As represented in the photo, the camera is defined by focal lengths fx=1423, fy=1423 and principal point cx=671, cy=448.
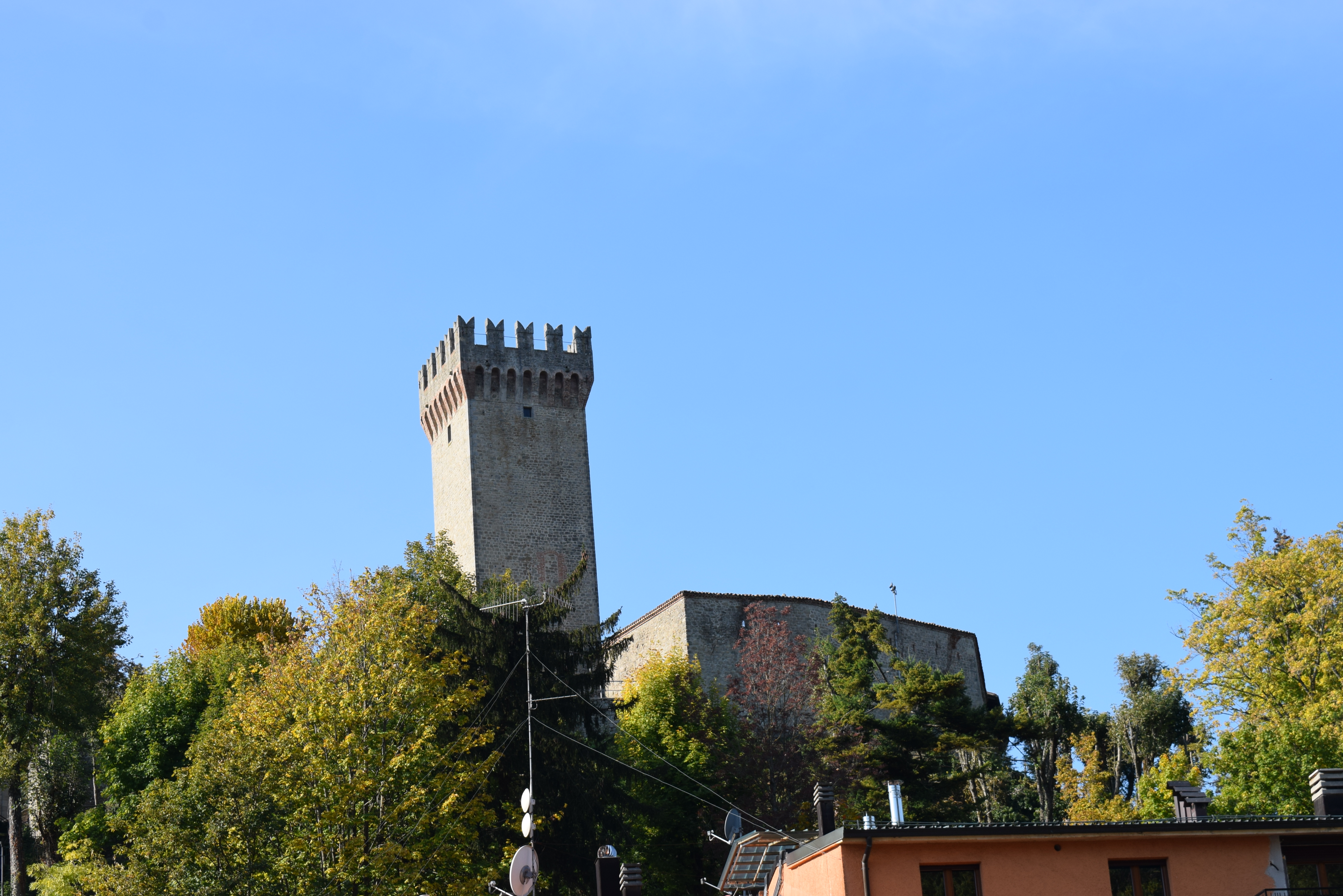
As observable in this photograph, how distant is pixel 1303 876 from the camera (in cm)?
2244

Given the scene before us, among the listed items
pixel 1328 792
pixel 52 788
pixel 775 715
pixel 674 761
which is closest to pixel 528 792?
pixel 1328 792

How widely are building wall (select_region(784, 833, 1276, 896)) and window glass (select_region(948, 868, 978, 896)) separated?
126mm

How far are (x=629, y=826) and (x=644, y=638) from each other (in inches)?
584

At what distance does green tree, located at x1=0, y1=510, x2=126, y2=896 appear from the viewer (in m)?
41.0

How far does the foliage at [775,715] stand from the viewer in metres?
41.1

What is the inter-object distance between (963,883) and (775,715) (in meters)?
24.7

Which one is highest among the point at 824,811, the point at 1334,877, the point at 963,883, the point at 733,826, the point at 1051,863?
the point at 824,811

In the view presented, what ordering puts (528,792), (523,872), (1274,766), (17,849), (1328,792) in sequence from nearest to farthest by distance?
(523,872) < (1328,792) < (528,792) < (1274,766) < (17,849)

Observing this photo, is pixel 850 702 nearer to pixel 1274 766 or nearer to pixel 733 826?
pixel 1274 766

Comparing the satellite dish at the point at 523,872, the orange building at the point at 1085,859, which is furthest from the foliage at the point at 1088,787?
the satellite dish at the point at 523,872

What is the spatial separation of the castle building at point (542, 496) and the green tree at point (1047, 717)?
2573 mm

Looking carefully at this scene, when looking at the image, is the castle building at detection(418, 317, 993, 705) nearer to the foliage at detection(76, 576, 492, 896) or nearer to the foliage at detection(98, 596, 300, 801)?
the foliage at detection(98, 596, 300, 801)

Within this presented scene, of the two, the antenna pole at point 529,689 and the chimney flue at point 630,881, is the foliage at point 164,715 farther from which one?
the chimney flue at point 630,881

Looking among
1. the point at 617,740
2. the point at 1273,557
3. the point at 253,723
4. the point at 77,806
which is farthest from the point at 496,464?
the point at 1273,557
